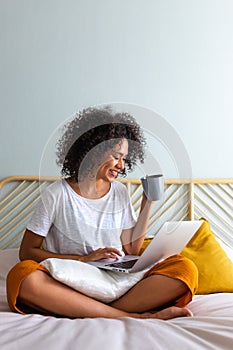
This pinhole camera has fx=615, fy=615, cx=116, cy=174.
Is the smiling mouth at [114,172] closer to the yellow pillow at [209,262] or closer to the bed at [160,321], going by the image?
the bed at [160,321]

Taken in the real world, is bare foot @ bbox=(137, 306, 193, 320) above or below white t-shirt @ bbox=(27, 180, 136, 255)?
below

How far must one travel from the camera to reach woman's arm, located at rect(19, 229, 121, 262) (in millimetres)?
1580

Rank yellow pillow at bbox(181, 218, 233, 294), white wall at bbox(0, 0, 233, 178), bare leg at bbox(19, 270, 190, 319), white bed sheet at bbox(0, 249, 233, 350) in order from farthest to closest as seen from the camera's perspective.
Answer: white wall at bbox(0, 0, 233, 178) → yellow pillow at bbox(181, 218, 233, 294) → bare leg at bbox(19, 270, 190, 319) → white bed sheet at bbox(0, 249, 233, 350)

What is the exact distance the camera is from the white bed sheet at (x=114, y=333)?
115 centimetres

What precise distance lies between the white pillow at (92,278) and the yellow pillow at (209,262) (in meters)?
0.40

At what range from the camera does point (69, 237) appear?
1.66m

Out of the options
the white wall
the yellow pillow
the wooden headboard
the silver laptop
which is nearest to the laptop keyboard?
the silver laptop

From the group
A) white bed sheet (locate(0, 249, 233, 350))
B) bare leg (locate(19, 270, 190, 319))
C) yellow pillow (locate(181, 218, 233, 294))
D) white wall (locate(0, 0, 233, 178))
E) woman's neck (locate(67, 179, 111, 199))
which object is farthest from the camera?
white wall (locate(0, 0, 233, 178))

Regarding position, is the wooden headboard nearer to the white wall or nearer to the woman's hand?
the white wall

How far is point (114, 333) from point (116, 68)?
4.96 feet

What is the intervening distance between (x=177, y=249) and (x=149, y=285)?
5.8 inches

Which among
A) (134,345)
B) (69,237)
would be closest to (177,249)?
(69,237)

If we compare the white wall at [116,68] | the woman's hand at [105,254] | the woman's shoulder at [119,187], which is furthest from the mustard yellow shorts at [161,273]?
the white wall at [116,68]

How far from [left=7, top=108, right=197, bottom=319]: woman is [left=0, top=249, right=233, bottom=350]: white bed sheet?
5.5 inches
